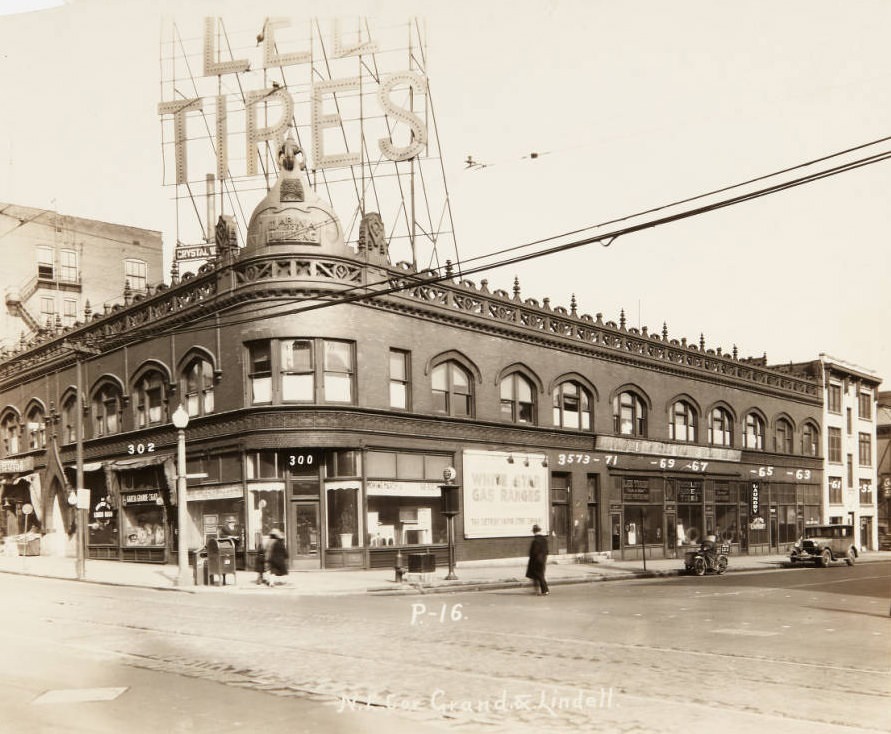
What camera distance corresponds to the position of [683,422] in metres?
46.8

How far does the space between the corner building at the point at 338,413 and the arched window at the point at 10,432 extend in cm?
17

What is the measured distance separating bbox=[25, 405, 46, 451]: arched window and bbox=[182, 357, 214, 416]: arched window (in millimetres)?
4872

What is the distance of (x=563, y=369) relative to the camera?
38.7 meters

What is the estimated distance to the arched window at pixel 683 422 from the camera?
4578cm

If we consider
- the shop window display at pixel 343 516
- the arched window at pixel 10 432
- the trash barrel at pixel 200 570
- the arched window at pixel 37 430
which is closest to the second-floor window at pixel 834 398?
the shop window display at pixel 343 516

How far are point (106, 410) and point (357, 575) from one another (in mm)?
16123

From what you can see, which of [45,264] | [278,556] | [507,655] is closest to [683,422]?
[278,556]

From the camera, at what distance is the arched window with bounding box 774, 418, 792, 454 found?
54531 mm

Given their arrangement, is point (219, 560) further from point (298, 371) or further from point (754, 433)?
point (754, 433)

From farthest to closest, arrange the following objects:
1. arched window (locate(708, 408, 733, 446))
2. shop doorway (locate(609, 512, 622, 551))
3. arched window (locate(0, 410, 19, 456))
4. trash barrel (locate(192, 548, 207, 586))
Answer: arched window (locate(708, 408, 733, 446)), shop doorway (locate(609, 512, 622, 551)), trash barrel (locate(192, 548, 207, 586)), arched window (locate(0, 410, 19, 456))

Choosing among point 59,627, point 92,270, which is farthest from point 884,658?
point 92,270

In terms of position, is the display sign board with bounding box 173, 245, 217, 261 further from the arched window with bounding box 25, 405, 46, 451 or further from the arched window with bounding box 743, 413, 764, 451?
the arched window with bounding box 743, 413, 764, 451

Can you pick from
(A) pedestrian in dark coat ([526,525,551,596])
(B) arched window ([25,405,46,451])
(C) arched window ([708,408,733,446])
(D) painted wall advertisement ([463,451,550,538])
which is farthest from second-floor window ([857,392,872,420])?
(B) arched window ([25,405,46,451])

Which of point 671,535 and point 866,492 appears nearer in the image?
point 671,535
